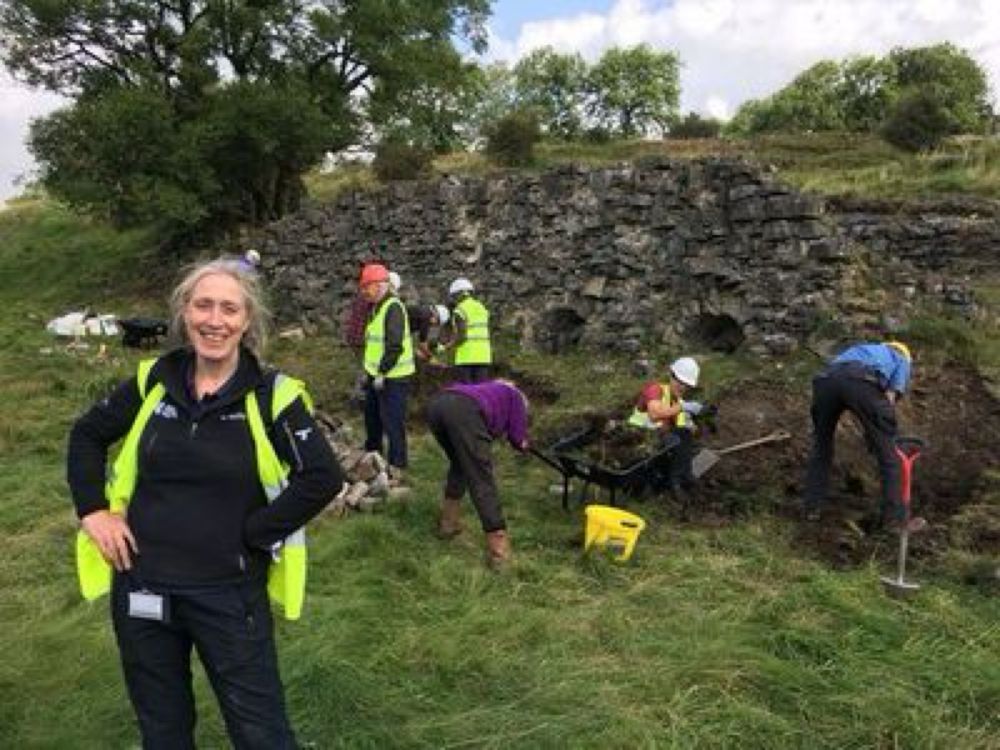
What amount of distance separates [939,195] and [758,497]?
→ 30.6ft

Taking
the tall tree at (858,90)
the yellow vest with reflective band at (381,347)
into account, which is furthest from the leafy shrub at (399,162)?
the tall tree at (858,90)

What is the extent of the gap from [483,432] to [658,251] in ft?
20.5

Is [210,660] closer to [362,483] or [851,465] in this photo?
[362,483]

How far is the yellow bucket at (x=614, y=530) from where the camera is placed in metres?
5.93

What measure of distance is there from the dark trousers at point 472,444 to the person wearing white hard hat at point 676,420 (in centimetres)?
172

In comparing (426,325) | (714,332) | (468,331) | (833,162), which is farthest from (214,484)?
(833,162)

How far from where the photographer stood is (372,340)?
7906 mm

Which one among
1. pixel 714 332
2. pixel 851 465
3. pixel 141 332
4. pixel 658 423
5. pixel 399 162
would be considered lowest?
pixel 851 465

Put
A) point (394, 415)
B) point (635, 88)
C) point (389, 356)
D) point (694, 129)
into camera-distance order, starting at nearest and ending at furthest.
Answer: point (389, 356) < point (394, 415) < point (694, 129) < point (635, 88)

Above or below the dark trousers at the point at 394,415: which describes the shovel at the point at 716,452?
below

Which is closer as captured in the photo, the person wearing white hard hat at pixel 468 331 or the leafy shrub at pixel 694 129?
the person wearing white hard hat at pixel 468 331

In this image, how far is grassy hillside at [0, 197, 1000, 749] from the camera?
3.90 m

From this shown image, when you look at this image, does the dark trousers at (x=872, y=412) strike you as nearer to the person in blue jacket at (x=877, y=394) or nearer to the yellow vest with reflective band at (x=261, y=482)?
the person in blue jacket at (x=877, y=394)

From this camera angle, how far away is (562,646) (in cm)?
463
